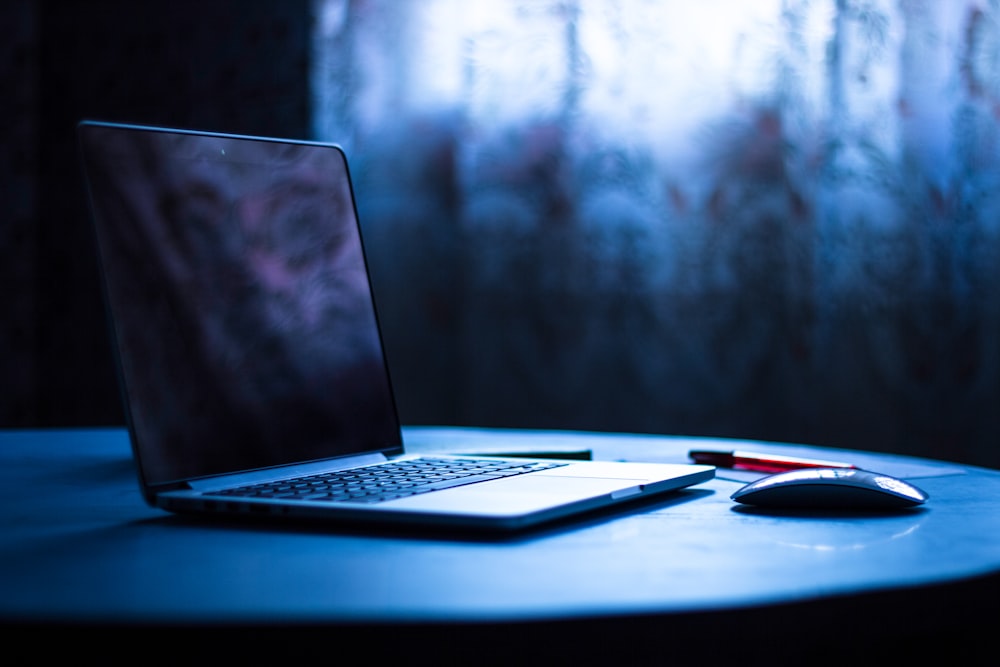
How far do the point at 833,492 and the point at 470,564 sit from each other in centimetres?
28

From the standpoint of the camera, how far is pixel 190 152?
2.55 ft

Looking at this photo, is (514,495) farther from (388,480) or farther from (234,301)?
(234,301)

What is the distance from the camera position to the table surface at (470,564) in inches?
15.6

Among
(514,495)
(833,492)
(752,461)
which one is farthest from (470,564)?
(752,461)

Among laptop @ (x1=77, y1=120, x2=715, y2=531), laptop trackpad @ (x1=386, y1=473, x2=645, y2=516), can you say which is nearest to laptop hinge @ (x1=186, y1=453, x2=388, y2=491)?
laptop @ (x1=77, y1=120, x2=715, y2=531)

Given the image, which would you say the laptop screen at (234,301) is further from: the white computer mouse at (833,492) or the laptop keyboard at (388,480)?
the white computer mouse at (833,492)

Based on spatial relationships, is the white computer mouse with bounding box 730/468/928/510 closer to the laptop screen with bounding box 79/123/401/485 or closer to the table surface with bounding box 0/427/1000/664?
the table surface with bounding box 0/427/1000/664

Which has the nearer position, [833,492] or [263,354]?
[833,492]

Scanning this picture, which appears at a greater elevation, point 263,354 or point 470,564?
point 263,354

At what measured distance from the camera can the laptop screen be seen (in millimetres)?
686

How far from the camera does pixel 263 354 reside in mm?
774

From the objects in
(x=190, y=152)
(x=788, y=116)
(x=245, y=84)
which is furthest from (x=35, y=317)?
(x=190, y=152)

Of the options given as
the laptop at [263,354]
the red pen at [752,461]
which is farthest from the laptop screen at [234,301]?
the red pen at [752,461]

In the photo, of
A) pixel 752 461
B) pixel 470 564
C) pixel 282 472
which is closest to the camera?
pixel 470 564
